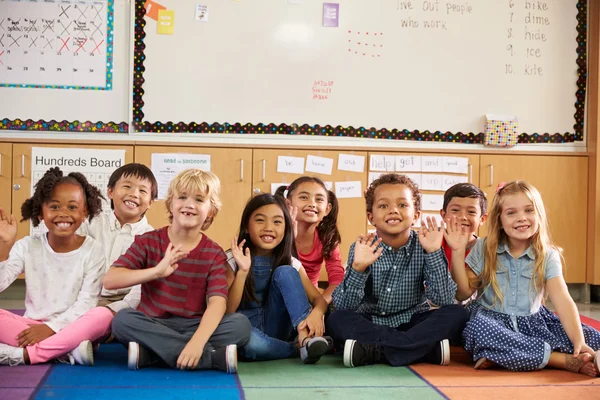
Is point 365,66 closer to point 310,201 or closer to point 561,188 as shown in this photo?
point 561,188

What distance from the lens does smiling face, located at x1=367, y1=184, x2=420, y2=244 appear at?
7.66ft

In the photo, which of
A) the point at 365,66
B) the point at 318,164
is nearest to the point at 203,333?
the point at 318,164

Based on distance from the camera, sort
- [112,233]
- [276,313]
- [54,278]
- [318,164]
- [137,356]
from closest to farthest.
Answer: [137,356]
[54,278]
[276,313]
[112,233]
[318,164]

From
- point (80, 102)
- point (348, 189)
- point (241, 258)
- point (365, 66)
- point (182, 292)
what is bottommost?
point (182, 292)

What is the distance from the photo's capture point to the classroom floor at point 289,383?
1.77 m

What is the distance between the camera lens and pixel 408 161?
4156mm

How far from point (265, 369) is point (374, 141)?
233cm

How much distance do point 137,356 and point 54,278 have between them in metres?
0.46

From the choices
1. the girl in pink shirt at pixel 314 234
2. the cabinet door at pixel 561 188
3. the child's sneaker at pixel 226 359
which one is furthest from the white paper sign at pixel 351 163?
the child's sneaker at pixel 226 359

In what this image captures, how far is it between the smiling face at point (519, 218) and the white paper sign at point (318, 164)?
181cm

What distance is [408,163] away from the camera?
4.16 meters

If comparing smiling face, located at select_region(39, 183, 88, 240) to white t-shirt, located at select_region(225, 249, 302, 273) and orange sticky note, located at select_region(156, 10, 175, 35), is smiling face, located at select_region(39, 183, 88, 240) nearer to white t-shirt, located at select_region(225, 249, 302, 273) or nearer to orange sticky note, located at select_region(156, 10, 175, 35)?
white t-shirt, located at select_region(225, 249, 302, 273)

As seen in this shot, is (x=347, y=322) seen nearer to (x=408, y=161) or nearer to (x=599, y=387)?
(x=599, y=387)

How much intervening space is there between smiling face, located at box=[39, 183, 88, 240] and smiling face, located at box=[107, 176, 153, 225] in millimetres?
314
